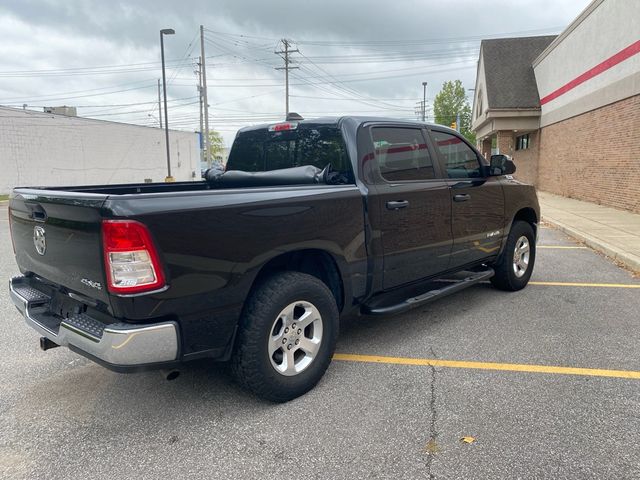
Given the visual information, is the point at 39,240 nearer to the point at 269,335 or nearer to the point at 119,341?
the point at 119,341

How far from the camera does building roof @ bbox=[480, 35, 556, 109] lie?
25453 millimetres

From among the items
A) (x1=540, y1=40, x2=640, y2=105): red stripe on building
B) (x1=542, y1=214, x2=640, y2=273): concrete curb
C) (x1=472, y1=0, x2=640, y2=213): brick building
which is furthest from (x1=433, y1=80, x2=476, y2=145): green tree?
(x1=542, y1=214, x2=640, y2=273): concrete curb

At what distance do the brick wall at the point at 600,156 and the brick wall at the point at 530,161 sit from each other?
2.50 metres

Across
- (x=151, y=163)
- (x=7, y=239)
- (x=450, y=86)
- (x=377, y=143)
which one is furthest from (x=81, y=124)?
(x=450, y=86)

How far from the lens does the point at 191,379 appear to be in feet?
11.9

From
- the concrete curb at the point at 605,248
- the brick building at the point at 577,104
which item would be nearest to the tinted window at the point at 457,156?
the concrete curb at the point at 605,248

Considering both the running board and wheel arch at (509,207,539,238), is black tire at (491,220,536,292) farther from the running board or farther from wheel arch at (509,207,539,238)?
the running board

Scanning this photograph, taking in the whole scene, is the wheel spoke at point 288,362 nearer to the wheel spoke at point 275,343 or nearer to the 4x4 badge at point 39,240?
the wheel spoke at point 275,343

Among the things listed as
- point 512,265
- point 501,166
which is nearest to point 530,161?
point 512,265

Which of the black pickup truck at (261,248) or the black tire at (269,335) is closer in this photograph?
the black pickup truck at (261,248)

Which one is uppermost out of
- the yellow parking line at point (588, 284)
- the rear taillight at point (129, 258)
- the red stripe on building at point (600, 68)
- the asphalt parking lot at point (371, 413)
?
the red stripe on building at point (600, 68)

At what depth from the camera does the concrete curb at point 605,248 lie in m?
7.23

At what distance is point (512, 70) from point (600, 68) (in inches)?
Answer: 477

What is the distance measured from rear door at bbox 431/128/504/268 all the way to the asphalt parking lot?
2.68ft
